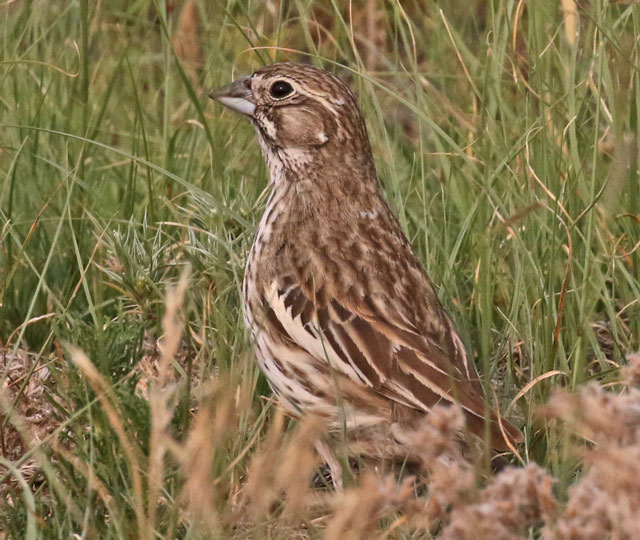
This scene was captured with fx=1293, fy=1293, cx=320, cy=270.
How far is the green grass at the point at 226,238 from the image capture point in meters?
3.44

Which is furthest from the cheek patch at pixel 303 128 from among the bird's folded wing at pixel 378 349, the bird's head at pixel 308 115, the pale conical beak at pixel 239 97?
the bird's folded wing at pixel 378 349

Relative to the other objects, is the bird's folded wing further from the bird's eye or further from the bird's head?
the bird's eye

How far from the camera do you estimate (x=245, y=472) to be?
366cm

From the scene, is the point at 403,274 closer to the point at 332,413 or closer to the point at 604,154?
the point at 332,413

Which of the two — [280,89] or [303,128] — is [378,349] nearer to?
[303,128]

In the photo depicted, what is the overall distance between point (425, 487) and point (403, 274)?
2.28 feet

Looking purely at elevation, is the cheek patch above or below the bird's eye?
below

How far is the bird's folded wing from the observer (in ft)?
Result: 12.1

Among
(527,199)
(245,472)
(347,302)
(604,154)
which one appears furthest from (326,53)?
(245,472)

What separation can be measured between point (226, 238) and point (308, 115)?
0.52 m

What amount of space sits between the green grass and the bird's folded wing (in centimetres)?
15

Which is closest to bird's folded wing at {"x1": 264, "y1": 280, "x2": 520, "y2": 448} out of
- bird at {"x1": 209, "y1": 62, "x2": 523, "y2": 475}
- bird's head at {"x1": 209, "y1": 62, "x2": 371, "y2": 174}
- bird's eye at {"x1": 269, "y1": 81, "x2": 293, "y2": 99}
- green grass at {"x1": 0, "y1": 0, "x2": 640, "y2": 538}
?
bird at {"x1": 209, "y1": 62, "x2": 523, "y2": 475}

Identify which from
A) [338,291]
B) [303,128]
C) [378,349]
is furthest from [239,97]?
[378,349]

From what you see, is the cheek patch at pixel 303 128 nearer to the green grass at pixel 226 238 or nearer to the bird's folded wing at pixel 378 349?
the green grass at pixel 226 238
